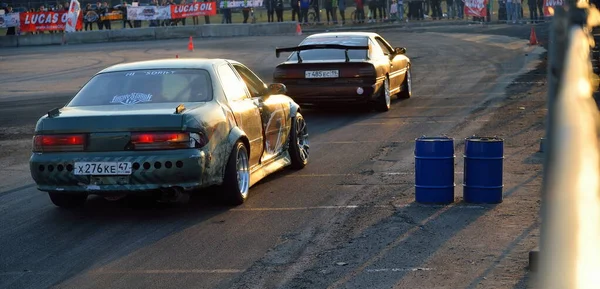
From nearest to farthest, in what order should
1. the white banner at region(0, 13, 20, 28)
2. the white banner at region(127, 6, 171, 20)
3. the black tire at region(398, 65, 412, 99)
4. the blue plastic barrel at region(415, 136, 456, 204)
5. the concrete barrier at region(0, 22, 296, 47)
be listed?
the blue plastic barrel at region(415, 136, 456, 204), the black tire at region(398, 65, 412, 99), the concrete barrier at region(0, 22, 296, 47), the white banner at region(0, 13, 20, 28), the white banner at region(127, 6, 171, 20)

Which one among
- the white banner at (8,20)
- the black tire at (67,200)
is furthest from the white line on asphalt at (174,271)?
the white banner at (8,20)

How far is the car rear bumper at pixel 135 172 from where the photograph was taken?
798 cm

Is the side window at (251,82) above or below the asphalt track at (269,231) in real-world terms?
above

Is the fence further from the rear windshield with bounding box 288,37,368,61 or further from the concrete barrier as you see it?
the concrete barrier

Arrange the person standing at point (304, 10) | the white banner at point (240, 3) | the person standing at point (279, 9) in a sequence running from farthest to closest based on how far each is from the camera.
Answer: the white banner at point (240, 3)
the person standing at point (304, 10)
the person standing at point (279, 9)

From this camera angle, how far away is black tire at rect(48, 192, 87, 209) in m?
8.69

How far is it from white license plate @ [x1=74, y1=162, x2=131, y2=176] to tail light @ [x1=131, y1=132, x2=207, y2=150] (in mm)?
198

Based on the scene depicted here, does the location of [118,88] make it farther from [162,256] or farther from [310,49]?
[310,49]

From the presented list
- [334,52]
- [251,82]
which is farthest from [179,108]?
[334,52]

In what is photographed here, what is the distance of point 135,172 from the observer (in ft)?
26.2

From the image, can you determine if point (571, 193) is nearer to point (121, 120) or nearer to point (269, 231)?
point (269, 231)

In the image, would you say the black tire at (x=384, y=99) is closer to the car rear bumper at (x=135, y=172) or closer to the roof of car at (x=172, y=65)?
the roof of car at (x=172, y=65)

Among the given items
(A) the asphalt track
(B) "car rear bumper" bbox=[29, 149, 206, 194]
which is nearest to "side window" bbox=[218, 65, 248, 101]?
(A) the asphalt track

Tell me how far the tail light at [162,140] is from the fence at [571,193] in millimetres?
5701
